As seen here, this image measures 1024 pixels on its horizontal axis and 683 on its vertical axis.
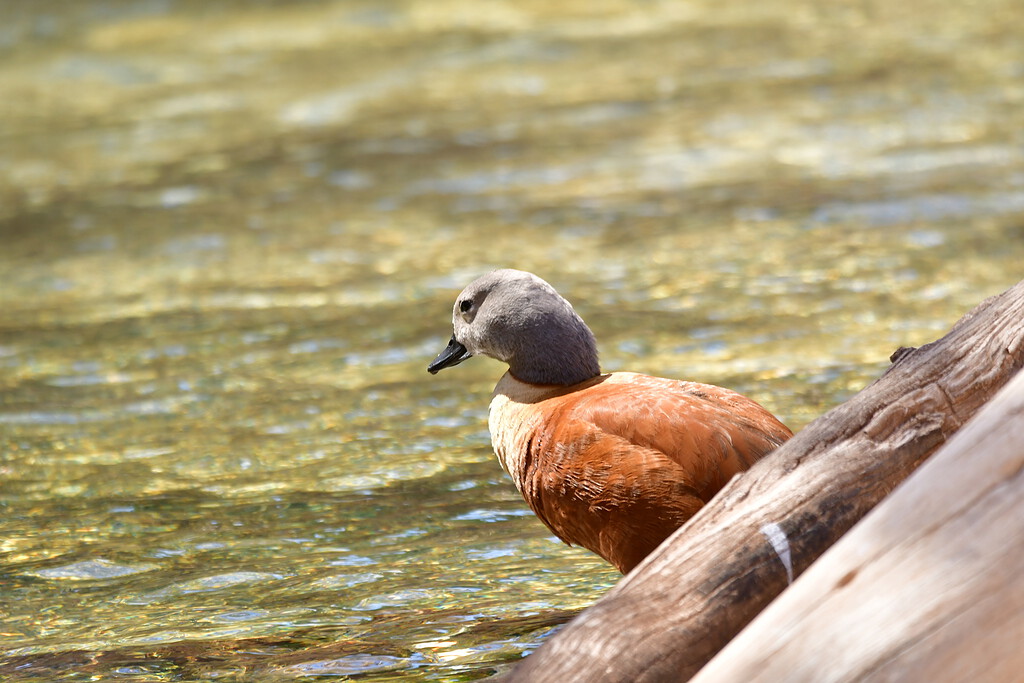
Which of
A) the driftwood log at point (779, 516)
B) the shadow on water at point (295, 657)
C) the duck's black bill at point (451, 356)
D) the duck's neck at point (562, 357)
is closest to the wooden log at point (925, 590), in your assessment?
the driftwood log at point (779, 516)

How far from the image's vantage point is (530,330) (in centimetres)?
435

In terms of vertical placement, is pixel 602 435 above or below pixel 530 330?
below

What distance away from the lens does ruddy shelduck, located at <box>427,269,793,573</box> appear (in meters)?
3.52

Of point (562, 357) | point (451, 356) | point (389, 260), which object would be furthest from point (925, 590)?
point (389, 260)

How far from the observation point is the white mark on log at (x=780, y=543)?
270 cm

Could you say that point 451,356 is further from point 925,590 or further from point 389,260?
point 389,260

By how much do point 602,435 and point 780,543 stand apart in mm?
→ 1010

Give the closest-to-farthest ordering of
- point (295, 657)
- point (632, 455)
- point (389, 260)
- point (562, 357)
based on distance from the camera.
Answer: point (632, 455) < point (295, 657) < point (562, 357) < point (389, 260)

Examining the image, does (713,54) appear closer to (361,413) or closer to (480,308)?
(361,413)

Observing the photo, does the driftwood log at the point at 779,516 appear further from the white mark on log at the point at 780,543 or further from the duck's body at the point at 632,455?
the duck's body at the point at 632,455

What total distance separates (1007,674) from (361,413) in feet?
13.8

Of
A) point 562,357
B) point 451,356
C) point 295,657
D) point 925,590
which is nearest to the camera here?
point 925,590

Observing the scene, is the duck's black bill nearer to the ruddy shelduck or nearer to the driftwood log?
the ruddy shelduck

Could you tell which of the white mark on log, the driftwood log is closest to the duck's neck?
the driftwood log
